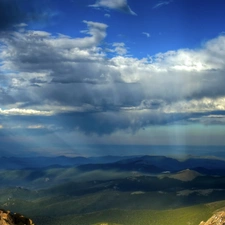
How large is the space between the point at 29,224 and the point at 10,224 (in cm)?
1192

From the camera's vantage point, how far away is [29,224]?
617 feet

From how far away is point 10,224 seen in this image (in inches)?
7077
